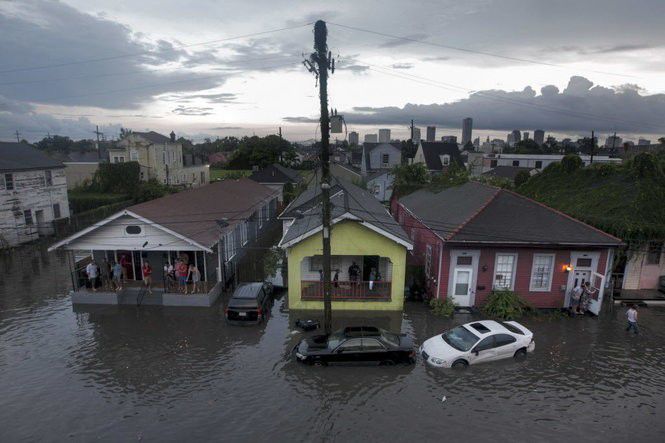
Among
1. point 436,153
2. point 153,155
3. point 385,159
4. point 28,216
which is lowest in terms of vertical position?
point 28,216

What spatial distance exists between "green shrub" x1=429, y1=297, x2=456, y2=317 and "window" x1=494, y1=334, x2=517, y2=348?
12.6ft

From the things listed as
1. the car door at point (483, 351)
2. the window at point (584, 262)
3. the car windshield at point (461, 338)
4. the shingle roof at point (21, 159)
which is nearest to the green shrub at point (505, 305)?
the window at point (584, 262)

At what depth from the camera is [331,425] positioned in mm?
10438

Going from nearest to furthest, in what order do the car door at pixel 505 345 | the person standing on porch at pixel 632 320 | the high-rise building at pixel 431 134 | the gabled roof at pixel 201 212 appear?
the car door at pixel 505 345 < the person standing on porch at pixel 632 320 < the gabled roof at pixel 201 212 < the high-rise building at pixel 431 134

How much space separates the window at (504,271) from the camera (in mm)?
17828

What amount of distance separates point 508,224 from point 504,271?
2229mm

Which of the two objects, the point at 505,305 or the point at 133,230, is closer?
the point at 505,305

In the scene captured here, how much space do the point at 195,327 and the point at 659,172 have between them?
26.2m

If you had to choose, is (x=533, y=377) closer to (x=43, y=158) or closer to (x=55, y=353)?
(x=55, y=353)

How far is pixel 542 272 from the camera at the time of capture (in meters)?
18.0

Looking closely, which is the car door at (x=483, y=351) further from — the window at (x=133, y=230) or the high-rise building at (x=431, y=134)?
the high-rise building at (x=431, y=134)

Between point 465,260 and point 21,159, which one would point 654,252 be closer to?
point 465,260

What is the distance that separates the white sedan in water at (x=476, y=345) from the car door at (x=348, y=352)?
2.53 metres

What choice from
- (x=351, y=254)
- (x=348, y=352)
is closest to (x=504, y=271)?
(x=351, y=254)
